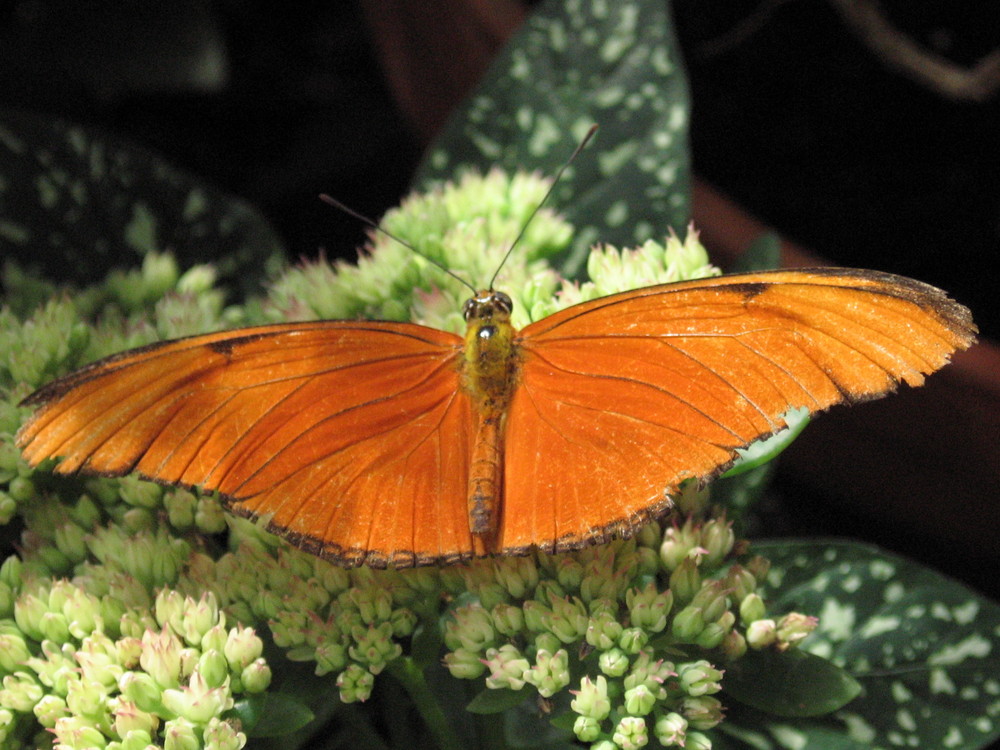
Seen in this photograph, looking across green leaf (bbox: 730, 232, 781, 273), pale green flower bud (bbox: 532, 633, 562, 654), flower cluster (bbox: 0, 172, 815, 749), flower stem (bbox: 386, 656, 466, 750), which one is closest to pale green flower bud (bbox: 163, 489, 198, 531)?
flower cluster (bbox: 0, 172, 815, 749)

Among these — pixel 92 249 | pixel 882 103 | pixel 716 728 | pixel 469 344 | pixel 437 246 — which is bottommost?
pixel 716 728

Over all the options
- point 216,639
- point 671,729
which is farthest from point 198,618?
point 671,729

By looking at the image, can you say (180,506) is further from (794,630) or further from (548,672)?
(794,630)

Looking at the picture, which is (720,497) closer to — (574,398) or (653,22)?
(574,398)

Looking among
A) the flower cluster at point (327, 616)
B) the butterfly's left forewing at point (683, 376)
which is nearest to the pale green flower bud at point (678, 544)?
the flower cluster at point (327, 616)

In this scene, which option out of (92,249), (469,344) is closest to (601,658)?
A: (469,344)

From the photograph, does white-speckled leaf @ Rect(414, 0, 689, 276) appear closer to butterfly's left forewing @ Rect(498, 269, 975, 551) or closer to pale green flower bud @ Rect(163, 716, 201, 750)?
butterfly's left forewing @ Rect(498, 269, 975, 551)
